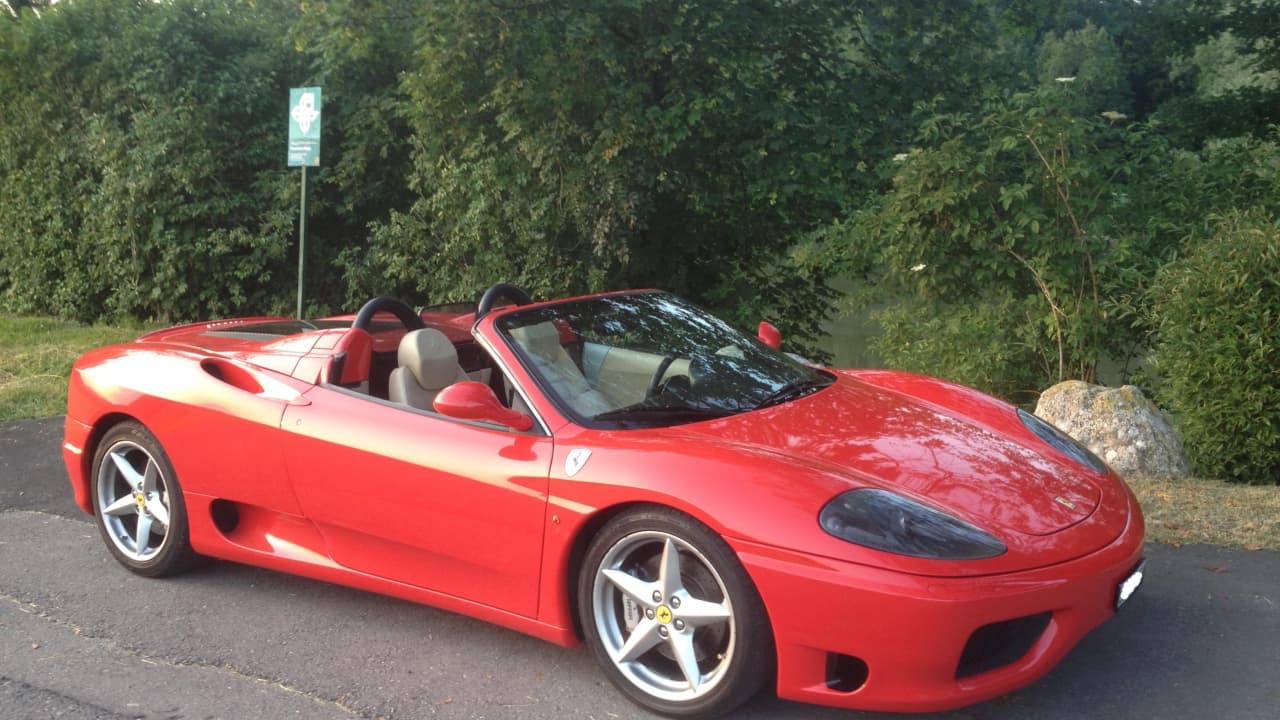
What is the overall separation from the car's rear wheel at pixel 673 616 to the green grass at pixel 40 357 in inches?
257

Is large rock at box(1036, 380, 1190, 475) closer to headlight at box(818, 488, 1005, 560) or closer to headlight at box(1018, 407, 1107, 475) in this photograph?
headlight at box(1018, 407, 1107, 475)

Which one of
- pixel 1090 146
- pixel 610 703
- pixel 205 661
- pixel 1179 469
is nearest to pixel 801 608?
pixel 610 703

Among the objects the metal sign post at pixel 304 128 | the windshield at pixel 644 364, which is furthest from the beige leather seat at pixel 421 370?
the metal sign post at pixel 304 128

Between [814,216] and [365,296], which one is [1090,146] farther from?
[365,296]

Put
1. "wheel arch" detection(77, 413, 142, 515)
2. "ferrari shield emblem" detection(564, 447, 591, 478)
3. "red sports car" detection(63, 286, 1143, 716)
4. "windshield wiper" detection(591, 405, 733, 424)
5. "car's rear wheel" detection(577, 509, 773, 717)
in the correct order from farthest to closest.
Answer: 1. "wheel arch" detection(77, 413, 142, 515)
2. "windshield wiper" detection(591, 405, 733, 424)
3. "ferrari shield emblem" detection(564, 447, 591, 478)
4. "car's rear wheel" detection(577, 509, 773, 717)
5. "red sports car" detection(63, 286, 1143, 716)

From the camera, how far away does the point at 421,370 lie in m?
4.49

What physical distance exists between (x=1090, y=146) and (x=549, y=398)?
568 cm

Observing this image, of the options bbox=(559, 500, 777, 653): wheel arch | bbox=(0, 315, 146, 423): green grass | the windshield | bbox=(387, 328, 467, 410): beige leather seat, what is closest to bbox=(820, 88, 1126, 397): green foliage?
the windshield

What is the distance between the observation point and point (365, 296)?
13289mm

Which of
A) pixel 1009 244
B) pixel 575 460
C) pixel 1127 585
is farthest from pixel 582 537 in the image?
pixel 1009 244

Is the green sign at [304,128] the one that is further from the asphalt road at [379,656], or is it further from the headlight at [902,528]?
the headlight at [902,528]

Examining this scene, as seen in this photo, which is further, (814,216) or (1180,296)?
(814,216)

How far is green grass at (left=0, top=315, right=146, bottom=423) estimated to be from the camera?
8922 millimetres

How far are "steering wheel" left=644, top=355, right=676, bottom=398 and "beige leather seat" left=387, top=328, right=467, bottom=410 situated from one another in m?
0.83
